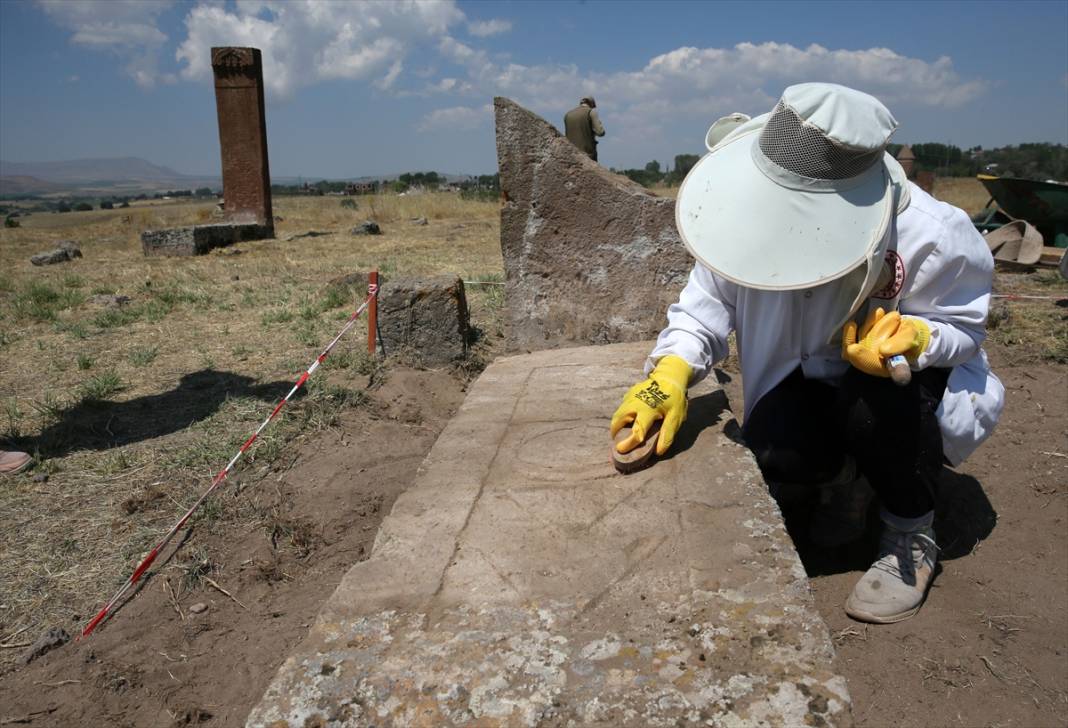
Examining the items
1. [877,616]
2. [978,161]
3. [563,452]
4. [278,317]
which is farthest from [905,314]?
[978,161]

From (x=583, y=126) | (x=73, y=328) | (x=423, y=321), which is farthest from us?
(x=583, y=126)

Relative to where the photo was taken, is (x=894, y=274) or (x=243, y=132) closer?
(x=894, y=274)

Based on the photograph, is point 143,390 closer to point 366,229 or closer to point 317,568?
point 317,568

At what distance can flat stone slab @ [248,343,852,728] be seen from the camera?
134 centimetres

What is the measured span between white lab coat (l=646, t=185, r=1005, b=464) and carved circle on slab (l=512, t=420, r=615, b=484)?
0.31m

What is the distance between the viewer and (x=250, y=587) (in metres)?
2.43

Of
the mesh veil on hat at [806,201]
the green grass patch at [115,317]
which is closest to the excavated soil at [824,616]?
the mesh veil on hat at [806,201]

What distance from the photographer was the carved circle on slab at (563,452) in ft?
7.25

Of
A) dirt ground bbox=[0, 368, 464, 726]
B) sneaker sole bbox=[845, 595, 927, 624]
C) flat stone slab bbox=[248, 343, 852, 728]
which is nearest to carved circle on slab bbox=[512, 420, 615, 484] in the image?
flat stone slab bbox=[248, 343, 852, 728]

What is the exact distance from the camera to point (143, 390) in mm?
4121

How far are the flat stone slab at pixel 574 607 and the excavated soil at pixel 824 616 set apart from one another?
21 centimetres

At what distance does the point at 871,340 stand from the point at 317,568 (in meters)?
1.76

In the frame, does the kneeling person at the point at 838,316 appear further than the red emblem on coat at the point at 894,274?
No

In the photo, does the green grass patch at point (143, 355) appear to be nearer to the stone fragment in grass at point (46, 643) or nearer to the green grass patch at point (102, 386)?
the green grass patch at point (102, 386)
